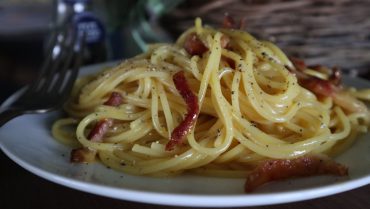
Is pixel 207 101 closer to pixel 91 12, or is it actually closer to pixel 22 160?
pixel 22 160

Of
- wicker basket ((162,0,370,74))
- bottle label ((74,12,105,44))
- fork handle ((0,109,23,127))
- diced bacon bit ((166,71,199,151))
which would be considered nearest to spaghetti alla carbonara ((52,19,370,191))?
diced bacon bit ((166,71,199,151))

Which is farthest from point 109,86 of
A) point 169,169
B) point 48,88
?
point 169,169

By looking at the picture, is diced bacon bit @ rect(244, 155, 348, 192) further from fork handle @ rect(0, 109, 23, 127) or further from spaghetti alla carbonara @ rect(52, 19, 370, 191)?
fork handle @ rect(0, 109, 23, 127)

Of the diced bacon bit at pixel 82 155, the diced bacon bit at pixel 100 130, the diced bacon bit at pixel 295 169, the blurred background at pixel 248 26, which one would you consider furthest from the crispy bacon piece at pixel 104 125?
the blurred background at pixel 248 26

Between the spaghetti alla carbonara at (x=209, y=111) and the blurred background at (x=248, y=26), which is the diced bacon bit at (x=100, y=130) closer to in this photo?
the spaghetti alla carbonara at (x=209, y=111)

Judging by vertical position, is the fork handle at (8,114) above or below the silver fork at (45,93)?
above

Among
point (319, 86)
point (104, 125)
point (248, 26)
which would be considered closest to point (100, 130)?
point (104, 125)

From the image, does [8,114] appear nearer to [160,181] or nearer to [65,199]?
[65,199]
